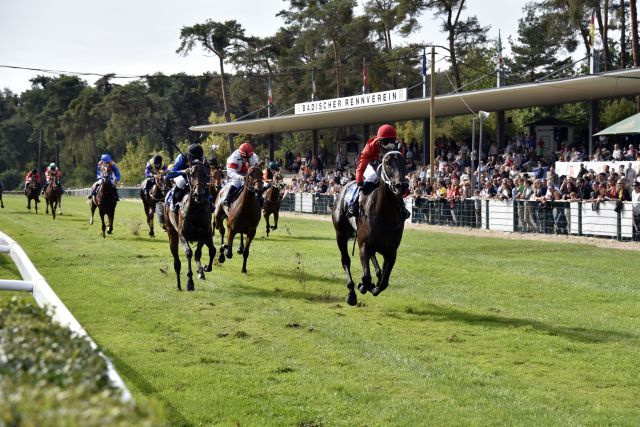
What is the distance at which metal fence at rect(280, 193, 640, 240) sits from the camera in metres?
21.0

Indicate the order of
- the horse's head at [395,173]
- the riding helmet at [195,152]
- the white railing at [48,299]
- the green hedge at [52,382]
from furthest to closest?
1. the riding helmet at [195,152]
2. the horse's head at [395,173]
3. the white railing at [48,299]
4. the green hedge at [52,382]

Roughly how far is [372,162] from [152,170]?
43.1ft

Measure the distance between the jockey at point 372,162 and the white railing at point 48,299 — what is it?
486 cm

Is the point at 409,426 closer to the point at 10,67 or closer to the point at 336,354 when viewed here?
the point at 336,354

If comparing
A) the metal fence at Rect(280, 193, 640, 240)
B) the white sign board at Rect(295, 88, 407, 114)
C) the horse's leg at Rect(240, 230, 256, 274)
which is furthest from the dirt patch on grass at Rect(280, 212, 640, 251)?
the white sign board at Rect(295, 88, 407, 114)

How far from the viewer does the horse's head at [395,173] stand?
395 inches

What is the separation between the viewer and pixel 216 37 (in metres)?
71.1

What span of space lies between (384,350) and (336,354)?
56 cm

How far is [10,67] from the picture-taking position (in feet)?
130

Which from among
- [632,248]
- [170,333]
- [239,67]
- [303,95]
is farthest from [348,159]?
[170,333]

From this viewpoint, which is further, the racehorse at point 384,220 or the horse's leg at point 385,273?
the horse's leg at point 385,273

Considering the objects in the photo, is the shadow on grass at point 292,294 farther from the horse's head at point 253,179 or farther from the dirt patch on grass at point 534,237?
the dirt patch on grass at point 534,237

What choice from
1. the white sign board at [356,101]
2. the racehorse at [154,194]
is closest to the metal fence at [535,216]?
the white sign board at [356,101]

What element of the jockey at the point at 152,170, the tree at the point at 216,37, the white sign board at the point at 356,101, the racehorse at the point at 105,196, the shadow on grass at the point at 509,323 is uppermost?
the tree at the point at 216,37
